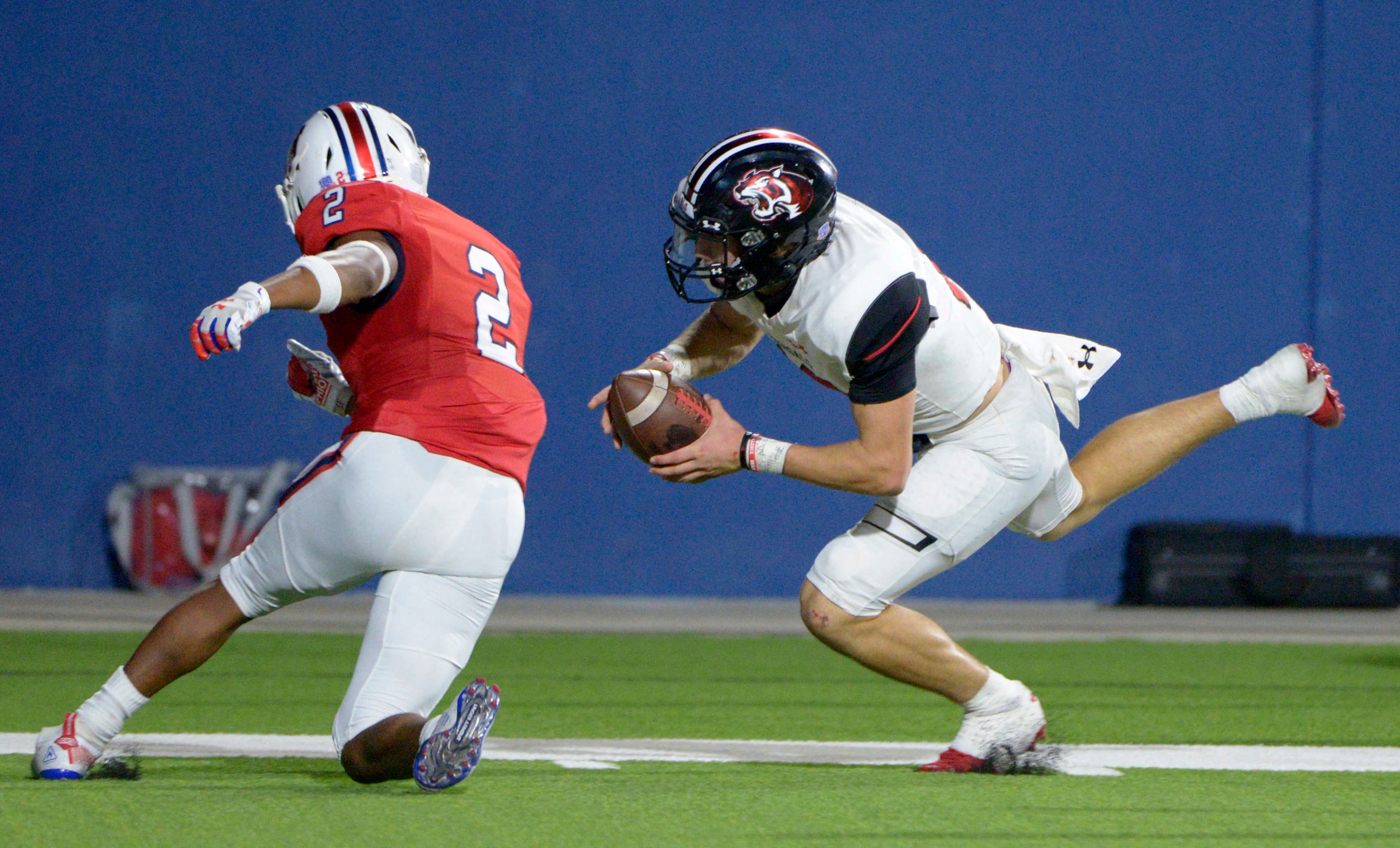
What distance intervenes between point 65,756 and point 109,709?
0.35 feet

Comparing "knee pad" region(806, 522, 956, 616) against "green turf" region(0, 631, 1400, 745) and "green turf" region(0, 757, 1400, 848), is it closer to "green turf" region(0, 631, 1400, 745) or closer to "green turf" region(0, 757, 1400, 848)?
"green turf" region(0, 757, 1400, 848)

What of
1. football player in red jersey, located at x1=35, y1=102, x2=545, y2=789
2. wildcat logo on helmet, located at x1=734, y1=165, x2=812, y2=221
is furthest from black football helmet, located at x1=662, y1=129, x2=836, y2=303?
football player in red jersey, located at x1=35, y1=102, x2=545, y2=789

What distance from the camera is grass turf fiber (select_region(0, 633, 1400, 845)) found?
2.10 m

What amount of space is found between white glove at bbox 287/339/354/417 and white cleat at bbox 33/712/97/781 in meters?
0.74

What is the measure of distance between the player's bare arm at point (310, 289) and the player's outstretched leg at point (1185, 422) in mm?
1655

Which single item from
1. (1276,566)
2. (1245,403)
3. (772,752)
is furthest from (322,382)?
(1276,566)

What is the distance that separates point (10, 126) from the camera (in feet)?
24.2

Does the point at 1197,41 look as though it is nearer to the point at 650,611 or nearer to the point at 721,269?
the point at 650,611

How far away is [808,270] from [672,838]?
3.89 feet

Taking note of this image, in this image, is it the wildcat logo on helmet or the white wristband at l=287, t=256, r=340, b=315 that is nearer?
the white wristband at l=287, t=256, r=340, b=315

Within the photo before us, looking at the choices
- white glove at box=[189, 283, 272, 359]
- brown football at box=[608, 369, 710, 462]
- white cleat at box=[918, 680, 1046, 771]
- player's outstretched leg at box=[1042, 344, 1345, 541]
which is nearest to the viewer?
white glove at box=[189, 283, 272, 359]

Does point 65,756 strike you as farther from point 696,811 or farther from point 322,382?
point 696,811

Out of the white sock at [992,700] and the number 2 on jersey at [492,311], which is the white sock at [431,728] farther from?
the white sock at [992,700]

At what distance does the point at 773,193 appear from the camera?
2.69 meters
